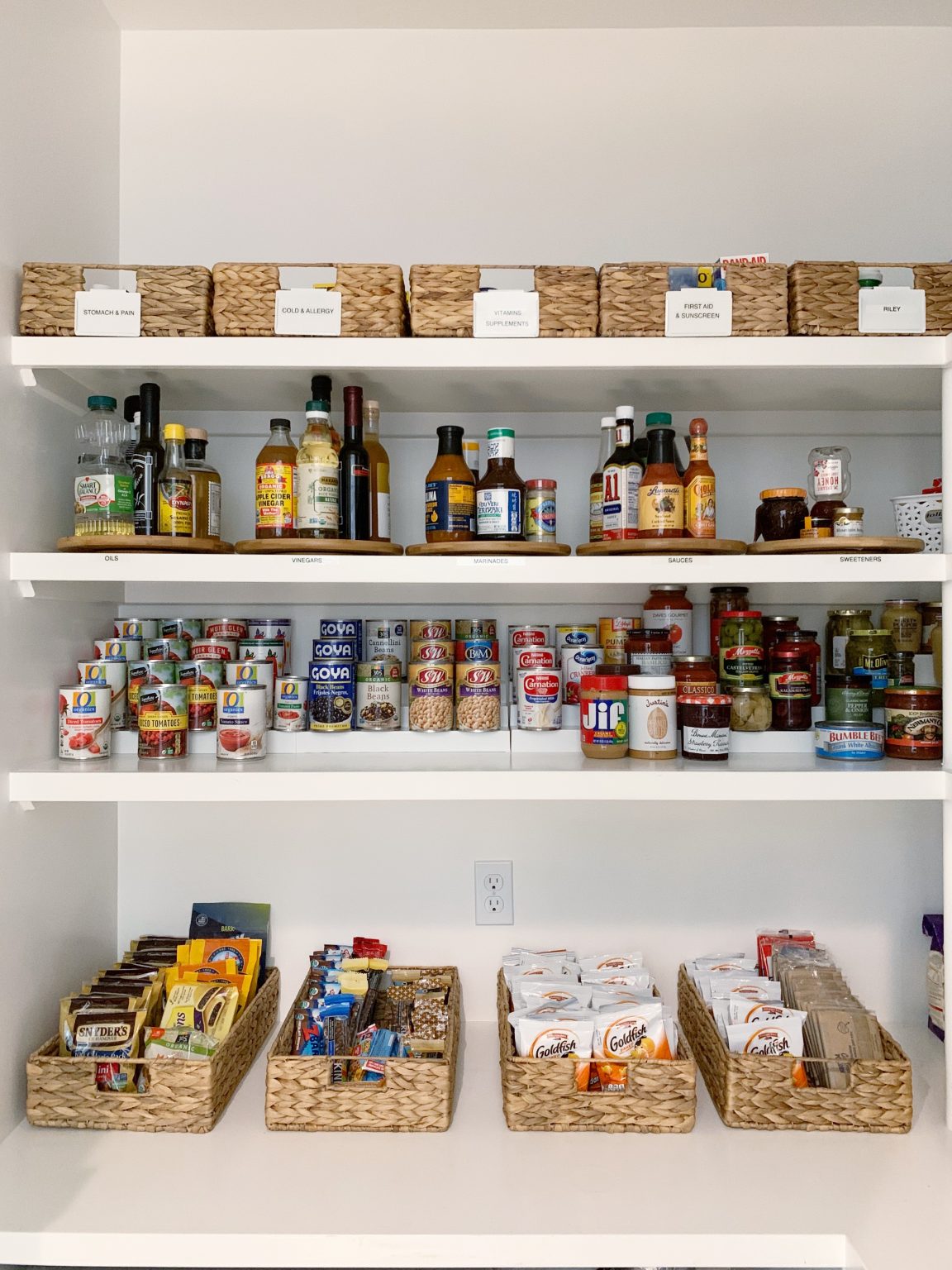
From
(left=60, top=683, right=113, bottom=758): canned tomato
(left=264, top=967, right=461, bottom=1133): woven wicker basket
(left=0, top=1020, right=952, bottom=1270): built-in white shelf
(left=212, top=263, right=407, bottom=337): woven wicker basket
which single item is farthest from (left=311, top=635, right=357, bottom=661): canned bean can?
(left=0, top=1020, right=952, bottom=1270): built-in white shelf

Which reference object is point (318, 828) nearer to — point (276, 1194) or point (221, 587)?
point (221, 587)

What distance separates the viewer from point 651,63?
1.62 meters

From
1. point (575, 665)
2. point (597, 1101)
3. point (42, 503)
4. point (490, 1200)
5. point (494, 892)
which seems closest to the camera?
point (490, 1200)

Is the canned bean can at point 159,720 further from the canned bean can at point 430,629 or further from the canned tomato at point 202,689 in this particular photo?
the canned bean can at point 430,629

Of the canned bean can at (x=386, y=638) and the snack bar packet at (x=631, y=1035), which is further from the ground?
the canned bean can at (x=386, y=638)

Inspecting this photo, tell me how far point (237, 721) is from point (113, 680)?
233mm

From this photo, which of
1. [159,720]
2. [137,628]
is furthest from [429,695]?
[137,628]

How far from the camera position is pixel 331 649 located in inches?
54.3

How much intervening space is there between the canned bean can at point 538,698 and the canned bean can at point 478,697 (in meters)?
0.04

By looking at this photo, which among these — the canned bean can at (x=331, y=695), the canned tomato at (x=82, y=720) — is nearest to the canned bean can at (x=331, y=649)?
the canned bean can at (x=331, y=695)

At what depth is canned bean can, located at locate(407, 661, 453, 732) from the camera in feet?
4.53

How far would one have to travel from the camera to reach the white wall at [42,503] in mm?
1247

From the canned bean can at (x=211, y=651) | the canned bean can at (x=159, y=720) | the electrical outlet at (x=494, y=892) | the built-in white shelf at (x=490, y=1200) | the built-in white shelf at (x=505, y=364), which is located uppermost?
the built-in white shelf at (x=505, y=364)

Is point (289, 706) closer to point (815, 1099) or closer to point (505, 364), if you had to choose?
point (505, 364)
